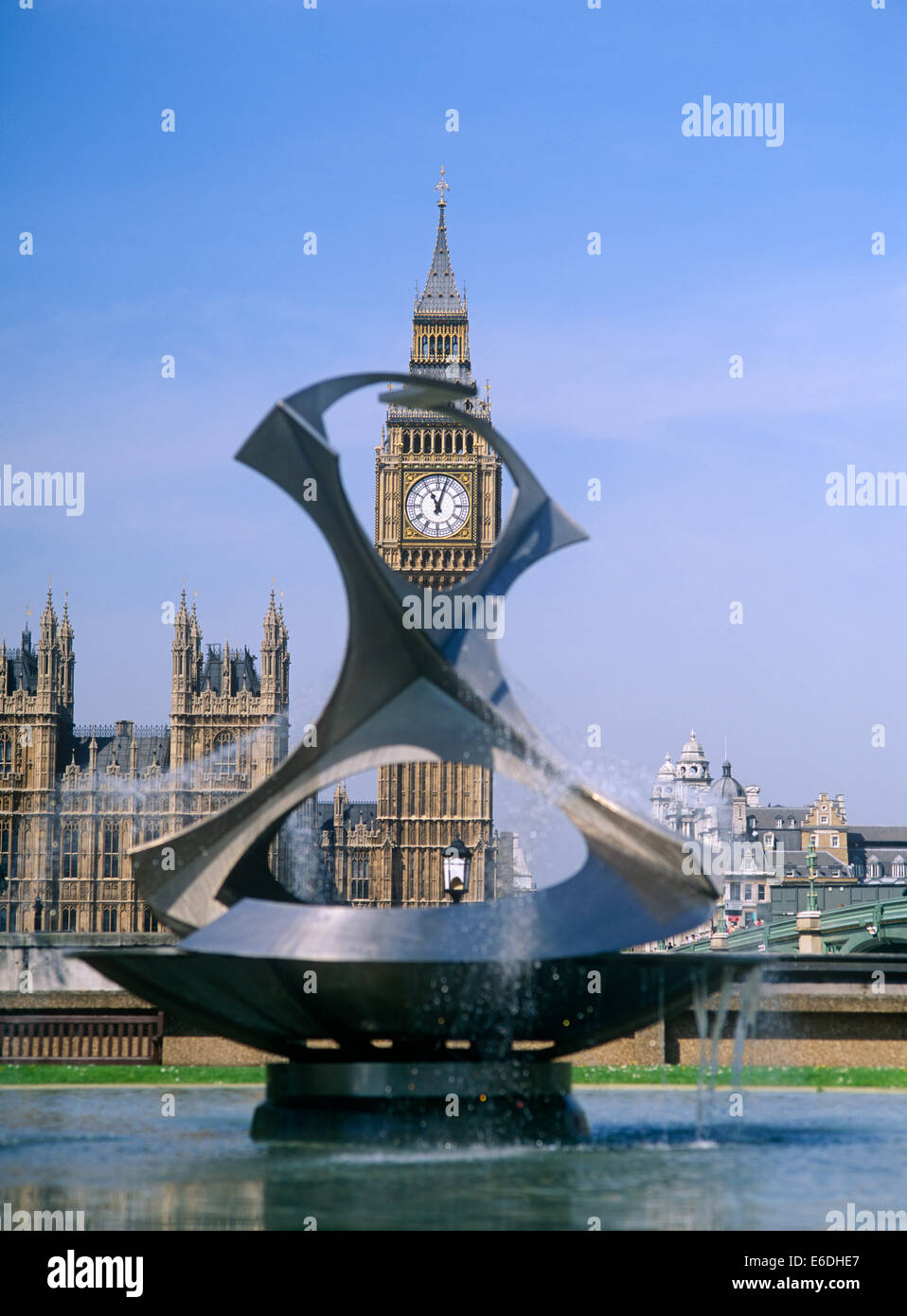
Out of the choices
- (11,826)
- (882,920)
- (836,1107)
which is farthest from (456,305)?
(836,1107)

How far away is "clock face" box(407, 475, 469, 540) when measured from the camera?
90250 mm

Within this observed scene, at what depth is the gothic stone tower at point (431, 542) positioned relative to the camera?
A: 290 ft

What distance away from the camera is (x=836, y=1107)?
67.7 feet

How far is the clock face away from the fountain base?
7404 cm

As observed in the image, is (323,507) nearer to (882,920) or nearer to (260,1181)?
(260,1181)

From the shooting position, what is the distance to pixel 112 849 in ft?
277

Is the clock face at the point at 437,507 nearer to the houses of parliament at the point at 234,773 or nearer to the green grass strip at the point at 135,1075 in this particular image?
the houses of parliament at the point at 234,773

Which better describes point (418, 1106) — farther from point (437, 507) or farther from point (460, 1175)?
point (437, 507)

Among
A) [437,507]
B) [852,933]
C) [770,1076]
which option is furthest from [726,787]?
[770,1076]

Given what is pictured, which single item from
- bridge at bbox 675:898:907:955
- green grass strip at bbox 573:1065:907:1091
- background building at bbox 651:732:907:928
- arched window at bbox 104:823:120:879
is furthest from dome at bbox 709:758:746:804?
green grass strip at bbox 573:1065:907:1091

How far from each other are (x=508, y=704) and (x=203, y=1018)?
4291 millimetres

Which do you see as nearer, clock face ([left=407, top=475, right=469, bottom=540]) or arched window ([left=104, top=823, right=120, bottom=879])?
arched window ([left=104, top=823, right=120, bottom=879])

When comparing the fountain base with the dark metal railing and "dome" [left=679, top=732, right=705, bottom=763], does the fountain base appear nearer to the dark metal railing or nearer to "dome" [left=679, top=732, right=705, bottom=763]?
the dark metal railing

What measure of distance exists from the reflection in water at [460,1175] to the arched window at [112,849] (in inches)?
2572
